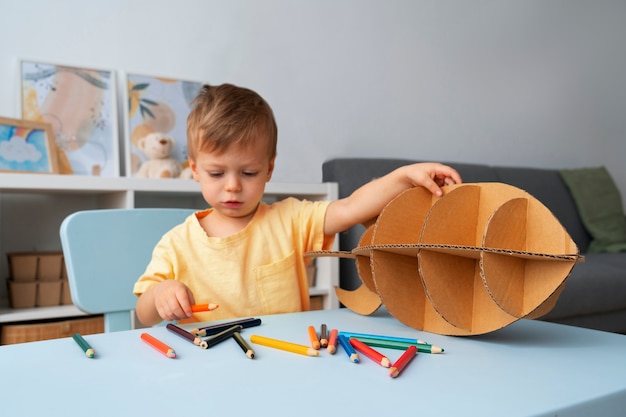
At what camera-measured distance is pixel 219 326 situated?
58 cm

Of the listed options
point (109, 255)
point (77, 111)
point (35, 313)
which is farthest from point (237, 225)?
point (77, 111)

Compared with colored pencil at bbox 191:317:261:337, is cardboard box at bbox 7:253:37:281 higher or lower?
lower

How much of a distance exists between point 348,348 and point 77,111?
5.74ft

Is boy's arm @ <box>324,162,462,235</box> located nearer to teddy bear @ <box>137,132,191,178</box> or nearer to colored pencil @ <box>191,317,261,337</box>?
colored pencil @ <box>191,317,261,337</box>

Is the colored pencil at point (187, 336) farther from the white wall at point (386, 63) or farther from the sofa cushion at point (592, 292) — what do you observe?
the sofa cushion at point (592, 292)

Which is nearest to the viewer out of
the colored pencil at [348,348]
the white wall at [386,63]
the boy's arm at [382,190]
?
the colored pencil at [348,348]

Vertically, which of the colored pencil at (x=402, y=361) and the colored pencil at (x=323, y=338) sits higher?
the colored pencil at (x=402, y=361)

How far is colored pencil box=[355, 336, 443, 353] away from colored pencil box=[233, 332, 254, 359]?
0.36 feet

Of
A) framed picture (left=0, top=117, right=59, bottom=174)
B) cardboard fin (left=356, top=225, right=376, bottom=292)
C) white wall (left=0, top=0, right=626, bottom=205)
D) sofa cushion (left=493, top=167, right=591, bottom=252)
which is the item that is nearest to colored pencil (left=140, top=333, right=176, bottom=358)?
cardboard fin (left=356, top=225, right=376, bottom=292)

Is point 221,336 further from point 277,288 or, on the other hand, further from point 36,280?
point 36,280

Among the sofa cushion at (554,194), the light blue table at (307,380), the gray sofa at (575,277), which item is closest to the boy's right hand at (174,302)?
the light blue table at (307,380)

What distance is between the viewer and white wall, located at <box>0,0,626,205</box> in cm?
210

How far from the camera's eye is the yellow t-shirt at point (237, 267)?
2.90 ft

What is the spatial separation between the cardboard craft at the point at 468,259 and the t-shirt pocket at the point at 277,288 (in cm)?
26
